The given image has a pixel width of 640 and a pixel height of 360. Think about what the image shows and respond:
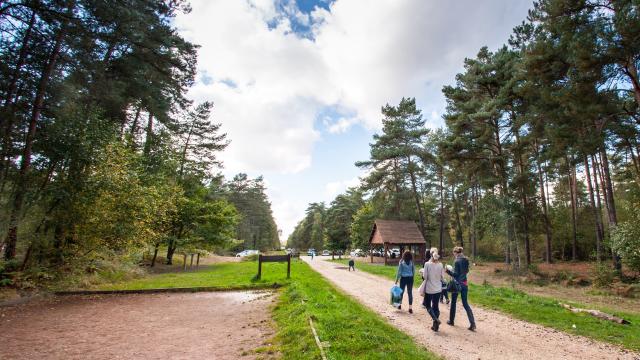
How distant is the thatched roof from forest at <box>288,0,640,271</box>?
20.7 ft

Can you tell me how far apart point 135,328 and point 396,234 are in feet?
90.0

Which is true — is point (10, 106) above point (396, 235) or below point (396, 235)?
above

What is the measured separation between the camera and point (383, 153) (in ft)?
116

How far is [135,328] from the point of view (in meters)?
7.59

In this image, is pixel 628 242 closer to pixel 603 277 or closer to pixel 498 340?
pixel 603 277

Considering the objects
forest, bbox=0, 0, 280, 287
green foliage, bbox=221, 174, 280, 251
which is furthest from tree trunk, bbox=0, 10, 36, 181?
green foliage, bbox=221, 174, 280, 251

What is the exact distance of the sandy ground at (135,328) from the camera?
590 cm

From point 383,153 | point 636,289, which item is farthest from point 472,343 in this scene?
point 383,153

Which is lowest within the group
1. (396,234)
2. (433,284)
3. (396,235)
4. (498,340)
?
(498,340)

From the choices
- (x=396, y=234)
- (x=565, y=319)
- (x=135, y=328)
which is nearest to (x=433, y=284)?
(x=565, y=319)

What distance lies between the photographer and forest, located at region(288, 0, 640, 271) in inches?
508

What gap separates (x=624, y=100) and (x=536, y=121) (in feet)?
11.5

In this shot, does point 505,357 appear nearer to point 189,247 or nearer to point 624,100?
point 624,100

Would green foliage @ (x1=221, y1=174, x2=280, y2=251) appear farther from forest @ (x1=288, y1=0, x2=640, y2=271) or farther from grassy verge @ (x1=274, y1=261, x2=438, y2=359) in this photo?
grassy verge @ (x1=274, y1=261, x2=438, y2=359)
